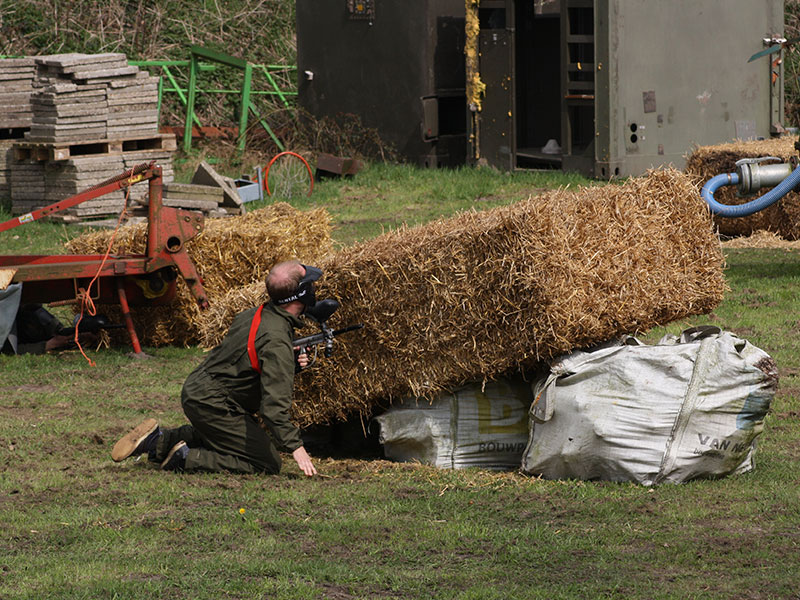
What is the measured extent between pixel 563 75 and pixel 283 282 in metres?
12.1

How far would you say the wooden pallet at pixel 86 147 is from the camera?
1541 cm

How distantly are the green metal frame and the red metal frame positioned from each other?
984cm

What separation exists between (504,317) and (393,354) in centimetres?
78

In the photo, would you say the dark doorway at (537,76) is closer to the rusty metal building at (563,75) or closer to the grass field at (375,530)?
the rusty metal building at (563,75)

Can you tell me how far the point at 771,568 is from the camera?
489cm

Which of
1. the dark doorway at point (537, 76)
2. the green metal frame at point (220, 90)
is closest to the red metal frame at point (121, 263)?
the green metal frame at point (220, 90)

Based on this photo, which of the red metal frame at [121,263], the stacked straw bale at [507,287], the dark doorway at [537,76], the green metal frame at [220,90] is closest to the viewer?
the stacked straw bale at [507,287]

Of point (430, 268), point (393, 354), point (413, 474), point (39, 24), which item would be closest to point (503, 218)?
point (430, 268)

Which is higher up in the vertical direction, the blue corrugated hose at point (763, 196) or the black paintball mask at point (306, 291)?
the blue corrugated hose at point (763, 196)

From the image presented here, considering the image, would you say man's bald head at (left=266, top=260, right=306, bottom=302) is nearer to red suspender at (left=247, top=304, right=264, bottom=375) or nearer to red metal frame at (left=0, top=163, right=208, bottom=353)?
red suspender at (left=247, top=304, right=264, bottom=375)

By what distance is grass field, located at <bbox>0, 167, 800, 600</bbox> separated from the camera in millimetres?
4859

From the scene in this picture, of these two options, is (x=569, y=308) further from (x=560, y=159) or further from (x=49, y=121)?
(x=560, y=159)

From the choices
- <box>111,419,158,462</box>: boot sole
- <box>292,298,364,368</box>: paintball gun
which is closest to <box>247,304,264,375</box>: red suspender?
<box>292,298,364,368</box>: paintball gun

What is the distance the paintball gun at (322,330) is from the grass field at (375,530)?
2.45 feet
